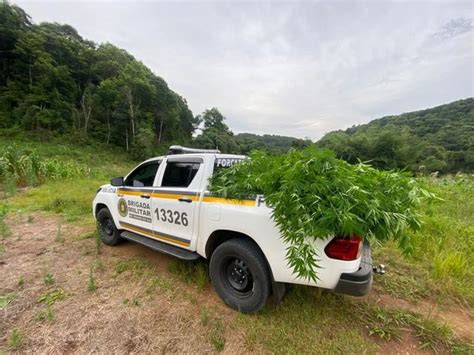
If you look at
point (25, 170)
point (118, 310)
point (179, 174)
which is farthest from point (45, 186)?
point (118, 310)

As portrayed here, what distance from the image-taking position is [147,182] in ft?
11.6

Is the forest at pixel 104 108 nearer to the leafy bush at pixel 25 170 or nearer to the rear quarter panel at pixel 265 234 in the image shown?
the leafy bush at pixel 25 170

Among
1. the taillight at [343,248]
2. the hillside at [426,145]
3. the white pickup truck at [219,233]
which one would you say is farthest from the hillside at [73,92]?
the taillight at [343,248]

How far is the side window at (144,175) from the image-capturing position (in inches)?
137

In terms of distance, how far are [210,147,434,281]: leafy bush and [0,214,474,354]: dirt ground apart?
111 cm

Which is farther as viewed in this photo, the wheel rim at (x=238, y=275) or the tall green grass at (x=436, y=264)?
the tall green grass at (x=436, y=264)

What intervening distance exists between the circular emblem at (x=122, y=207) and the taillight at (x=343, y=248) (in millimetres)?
3258

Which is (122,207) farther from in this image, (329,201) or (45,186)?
(45,186)

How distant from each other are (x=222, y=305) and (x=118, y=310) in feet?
3.85

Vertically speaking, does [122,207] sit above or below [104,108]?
below

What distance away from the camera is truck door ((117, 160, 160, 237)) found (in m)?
3.35

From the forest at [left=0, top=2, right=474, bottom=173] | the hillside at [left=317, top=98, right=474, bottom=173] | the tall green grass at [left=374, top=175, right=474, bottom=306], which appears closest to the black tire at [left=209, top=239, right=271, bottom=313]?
the tall green grass at [left=374, top=175, right=474, bottom=306]

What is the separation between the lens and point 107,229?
426cm

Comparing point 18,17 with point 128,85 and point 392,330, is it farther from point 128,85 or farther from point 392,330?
point 392,330
